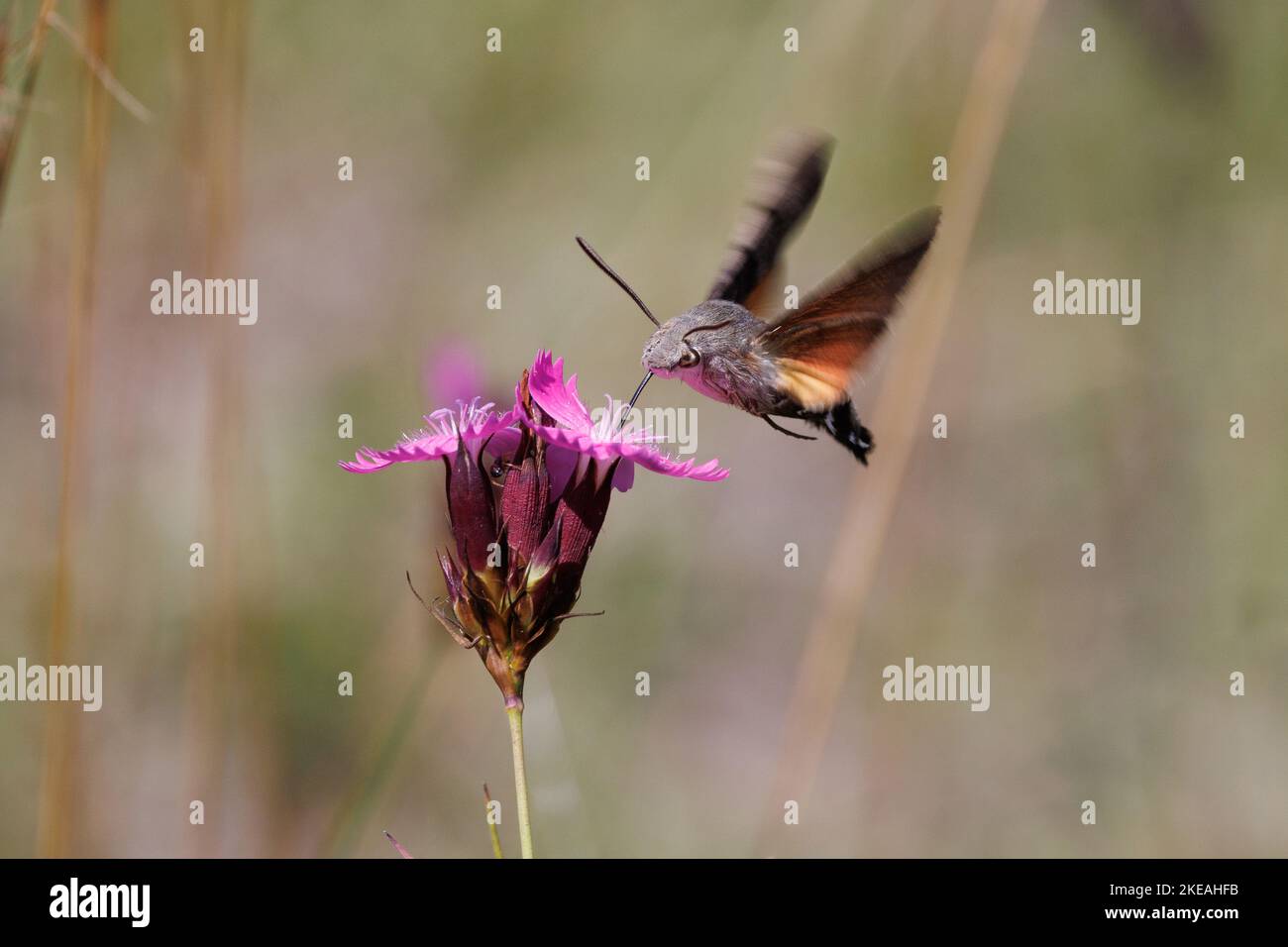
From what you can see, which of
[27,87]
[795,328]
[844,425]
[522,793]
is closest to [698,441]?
[844,425]

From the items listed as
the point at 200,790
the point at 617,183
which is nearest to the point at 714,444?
the point at 617,183

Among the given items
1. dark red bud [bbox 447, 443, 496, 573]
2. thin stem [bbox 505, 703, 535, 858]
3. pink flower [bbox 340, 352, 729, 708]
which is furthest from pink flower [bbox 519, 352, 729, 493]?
thin stem [bbox 505, 703, 535, 858]

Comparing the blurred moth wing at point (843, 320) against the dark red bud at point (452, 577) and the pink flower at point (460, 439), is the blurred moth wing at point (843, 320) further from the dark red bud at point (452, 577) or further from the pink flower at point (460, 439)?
the dark red bud at point (452, 577)

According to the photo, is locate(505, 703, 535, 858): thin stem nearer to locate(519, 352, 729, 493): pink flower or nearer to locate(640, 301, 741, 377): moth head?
locate(519, 352, 729, 493): pink flower

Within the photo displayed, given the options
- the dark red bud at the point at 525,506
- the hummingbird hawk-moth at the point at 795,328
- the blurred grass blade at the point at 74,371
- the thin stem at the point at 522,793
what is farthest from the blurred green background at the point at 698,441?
the thin stem at the point at 522,793

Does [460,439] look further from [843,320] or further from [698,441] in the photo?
[698,441]
